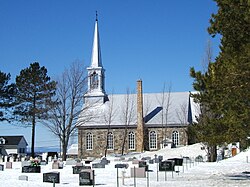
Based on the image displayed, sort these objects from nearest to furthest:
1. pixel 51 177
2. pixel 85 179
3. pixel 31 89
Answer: pixel 85 179 < pixel 51 177 < pixel 31 89

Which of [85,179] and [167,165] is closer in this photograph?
[85,179]

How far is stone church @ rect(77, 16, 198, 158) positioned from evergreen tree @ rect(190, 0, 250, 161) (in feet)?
131

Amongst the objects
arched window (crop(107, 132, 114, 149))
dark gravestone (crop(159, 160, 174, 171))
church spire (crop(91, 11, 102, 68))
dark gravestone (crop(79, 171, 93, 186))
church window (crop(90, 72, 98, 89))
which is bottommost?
dark gravestone (crop(79, 171, 93, 186))

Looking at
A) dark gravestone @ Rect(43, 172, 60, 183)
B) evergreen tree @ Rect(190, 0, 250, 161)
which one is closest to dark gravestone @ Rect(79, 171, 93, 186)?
dark gravestone @ Rect(43, 172, 60, 183)

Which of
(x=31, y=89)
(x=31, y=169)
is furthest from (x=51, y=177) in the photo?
(x=31, y=89)

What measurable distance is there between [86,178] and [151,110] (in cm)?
4367

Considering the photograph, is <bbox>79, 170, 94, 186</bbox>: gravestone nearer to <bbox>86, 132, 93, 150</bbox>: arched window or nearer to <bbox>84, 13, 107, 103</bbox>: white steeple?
<bbox>84, 13, 107, 103</bbox>: white steeple

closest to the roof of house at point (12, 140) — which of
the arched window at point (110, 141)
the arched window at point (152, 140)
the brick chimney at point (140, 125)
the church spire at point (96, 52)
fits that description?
the arched window at point (110, 141)

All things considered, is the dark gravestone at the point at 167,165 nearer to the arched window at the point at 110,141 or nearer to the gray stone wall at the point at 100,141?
the gray stone wall at the point at 100,141

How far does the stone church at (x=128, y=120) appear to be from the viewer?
6053 cm

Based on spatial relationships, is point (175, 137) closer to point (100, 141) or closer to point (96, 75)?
point (100, 141)

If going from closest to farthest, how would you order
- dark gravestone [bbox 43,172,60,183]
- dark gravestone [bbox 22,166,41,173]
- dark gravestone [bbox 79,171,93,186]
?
dark gravestone [bbox 79,171,93,186]
dark gravestone [bbox 43,172,60,183]
dark gravestone [bbox 22,166,41,173]

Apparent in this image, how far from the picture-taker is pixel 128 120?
205 feet

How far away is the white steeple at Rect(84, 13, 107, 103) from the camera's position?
62.9 m
